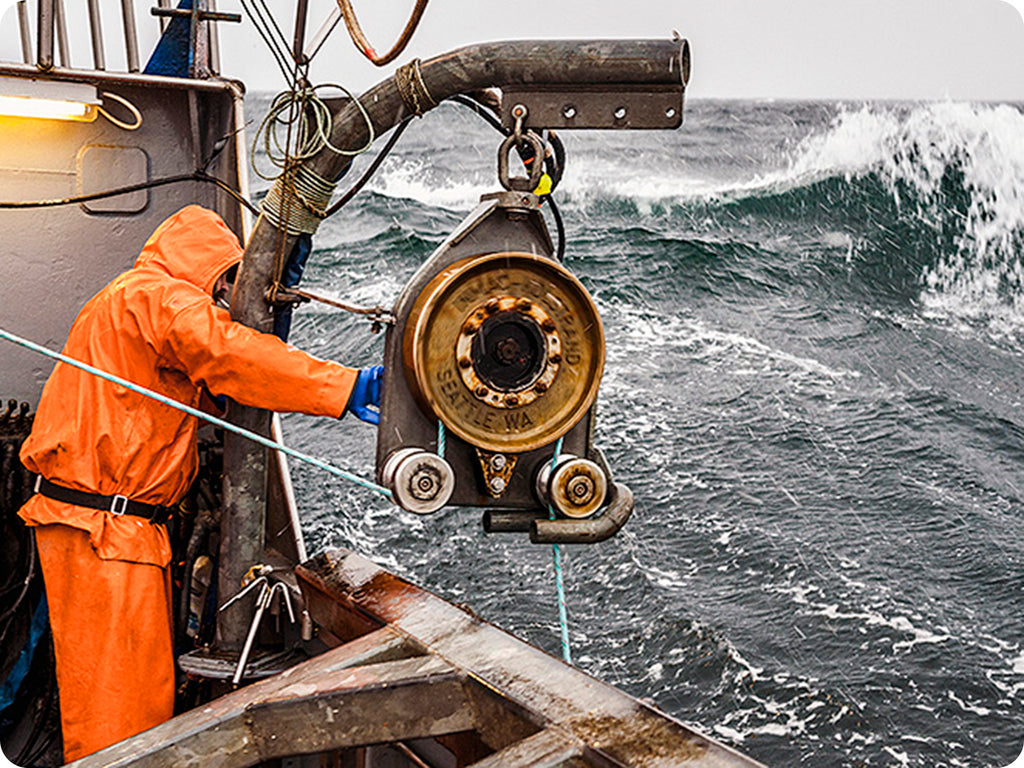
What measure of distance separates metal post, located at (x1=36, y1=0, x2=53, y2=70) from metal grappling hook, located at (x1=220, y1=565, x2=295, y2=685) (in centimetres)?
173

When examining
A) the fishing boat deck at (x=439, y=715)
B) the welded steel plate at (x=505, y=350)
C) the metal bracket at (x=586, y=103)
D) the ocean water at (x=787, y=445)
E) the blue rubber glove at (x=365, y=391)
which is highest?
the metal bracket at (x=586, y=103)

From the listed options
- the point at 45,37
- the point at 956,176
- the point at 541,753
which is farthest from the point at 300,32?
the point at 956,176

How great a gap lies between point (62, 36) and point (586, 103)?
7.55ft

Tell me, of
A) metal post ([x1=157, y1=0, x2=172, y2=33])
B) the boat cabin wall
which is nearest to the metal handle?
the boat cabin wall

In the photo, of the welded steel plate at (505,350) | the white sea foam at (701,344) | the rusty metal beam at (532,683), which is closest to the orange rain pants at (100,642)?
the rusty metal beam at (532,683)

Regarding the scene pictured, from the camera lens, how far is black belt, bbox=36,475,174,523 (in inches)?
115

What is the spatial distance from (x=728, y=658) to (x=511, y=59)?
494 centimetres

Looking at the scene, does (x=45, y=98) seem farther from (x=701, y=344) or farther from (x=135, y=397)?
(x=701, y=344)

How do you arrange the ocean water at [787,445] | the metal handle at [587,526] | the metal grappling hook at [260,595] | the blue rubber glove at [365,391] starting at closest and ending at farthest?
the metal handle at [587,526] → the blue rubber glove at [365,391] → the metal grappling hook at [260,595] → the ocean water at [787,445]

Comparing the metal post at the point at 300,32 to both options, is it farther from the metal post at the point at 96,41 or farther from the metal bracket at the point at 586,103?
the metal post at the point at 96,41

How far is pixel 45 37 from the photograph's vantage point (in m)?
3.46

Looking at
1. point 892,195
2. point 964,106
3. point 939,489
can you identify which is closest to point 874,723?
point 939,489

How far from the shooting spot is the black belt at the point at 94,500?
115 inches

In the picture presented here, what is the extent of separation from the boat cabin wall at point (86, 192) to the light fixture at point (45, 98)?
0.51ft
